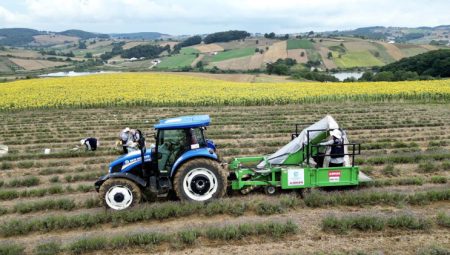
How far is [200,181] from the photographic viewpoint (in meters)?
9.13

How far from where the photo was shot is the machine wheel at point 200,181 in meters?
8.97

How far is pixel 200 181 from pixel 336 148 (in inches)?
144

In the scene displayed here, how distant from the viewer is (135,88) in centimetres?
4041

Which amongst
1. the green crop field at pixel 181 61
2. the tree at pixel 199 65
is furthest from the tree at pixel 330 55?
the green crop field at pixel 181 61

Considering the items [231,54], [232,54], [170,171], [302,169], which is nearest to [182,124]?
[170,171]

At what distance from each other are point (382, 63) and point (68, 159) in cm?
9309

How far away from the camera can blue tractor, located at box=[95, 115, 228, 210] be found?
897 centimetres

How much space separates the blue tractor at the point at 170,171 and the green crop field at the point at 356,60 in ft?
292

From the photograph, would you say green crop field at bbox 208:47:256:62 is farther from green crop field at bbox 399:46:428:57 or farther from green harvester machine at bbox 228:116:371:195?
green harvester machine at bbox 228:116:371:195

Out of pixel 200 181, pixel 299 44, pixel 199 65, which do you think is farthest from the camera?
pixel 299 44

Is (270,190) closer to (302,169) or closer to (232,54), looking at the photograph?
(302,169)

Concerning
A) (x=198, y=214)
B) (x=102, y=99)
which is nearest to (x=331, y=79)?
(x=102, y=99)

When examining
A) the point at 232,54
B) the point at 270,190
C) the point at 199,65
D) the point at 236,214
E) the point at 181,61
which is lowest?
the point at 236,214

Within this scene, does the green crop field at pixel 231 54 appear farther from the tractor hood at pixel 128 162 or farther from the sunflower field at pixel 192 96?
the tractor hood at pixel 128 162
